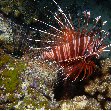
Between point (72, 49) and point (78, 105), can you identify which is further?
point (72, 49)

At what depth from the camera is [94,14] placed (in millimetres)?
6480

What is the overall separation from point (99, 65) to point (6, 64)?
199cm

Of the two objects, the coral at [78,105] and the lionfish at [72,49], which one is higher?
the lionfish at [72,49]

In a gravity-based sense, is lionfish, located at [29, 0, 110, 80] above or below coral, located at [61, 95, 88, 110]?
above

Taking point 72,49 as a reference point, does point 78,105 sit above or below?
below

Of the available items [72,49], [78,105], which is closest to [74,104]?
[78,105]

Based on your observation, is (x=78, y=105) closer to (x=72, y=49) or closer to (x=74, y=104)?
(x=74, y=104)

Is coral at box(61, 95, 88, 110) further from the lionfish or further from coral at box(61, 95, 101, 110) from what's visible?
the lionfish

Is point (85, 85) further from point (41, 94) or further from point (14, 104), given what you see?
point (14, 104)

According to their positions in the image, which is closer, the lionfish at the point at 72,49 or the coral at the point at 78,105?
the coral at the point at 78,105

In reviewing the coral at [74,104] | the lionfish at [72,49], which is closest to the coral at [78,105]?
the coral at [74,104]

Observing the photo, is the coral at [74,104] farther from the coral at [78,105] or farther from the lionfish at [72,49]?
the lionfish at [72,49]

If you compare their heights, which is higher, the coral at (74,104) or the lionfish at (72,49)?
the lionfish at (72,49)

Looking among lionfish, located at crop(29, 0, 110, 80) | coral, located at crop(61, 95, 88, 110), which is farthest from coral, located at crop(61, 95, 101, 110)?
lionfish, located at crop(29, 0, 110, 80)
